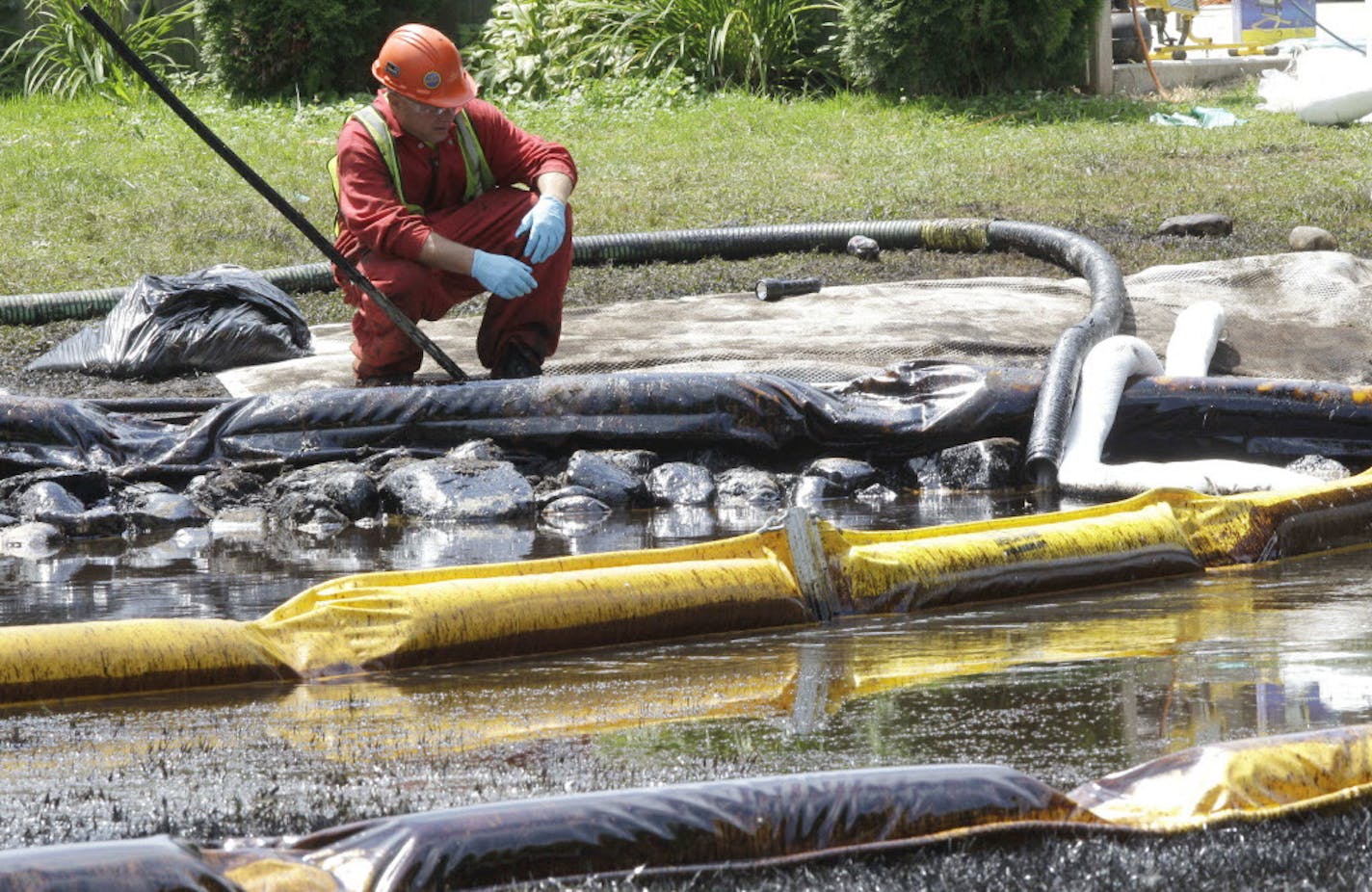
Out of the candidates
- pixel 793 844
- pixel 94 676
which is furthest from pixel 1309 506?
pixel 94 676

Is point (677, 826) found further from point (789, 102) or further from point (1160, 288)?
point (789, 102)

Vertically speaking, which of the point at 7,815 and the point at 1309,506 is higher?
the point at 7,815

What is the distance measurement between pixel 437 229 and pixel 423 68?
62 cm

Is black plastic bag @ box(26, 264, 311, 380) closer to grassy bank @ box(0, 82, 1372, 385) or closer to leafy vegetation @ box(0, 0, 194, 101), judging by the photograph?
grassy bank @ box(0, 82, 1372, 385)

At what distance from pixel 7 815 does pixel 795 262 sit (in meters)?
6.75

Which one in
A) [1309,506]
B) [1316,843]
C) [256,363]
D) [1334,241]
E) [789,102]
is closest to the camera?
[1316,843]

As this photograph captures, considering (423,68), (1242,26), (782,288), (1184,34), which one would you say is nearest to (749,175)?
(782,288)

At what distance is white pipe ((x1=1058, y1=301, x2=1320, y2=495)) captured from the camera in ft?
16.8

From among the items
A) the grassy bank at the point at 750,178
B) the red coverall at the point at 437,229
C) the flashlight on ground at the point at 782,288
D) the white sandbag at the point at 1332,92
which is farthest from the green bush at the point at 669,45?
the red coverall at the point at 437,229

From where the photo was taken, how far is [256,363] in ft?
23.0

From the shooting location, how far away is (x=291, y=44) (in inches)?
567

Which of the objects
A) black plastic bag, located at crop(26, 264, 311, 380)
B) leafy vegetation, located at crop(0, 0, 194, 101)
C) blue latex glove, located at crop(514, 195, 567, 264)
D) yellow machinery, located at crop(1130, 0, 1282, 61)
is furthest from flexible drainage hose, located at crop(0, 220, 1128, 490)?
yellow machinery, located at crop(1130, 0, 1282, 61)

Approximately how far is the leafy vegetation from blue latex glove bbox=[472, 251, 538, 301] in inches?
349

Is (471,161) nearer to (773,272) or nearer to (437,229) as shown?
(437,229)
